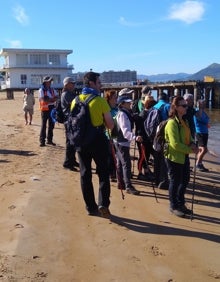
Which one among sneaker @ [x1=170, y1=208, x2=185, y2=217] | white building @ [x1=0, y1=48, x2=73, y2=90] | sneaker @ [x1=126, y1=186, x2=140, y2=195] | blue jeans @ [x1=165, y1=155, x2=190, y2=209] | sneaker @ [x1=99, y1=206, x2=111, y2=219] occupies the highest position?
white building @ [x1=0, y1=48, x2=73, y2=90]

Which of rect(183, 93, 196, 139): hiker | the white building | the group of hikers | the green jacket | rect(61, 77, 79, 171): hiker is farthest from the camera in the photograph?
the white building

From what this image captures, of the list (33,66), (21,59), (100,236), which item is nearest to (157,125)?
(100,236)

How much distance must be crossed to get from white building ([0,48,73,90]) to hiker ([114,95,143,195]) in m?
65.0

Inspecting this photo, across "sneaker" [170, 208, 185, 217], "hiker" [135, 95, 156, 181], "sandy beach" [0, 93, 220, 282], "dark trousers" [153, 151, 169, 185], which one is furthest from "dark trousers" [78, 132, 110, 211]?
"hiker" [135, 95, 156, 181]

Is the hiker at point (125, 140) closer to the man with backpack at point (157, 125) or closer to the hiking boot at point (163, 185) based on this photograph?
the man with backpack at point (157, 125)

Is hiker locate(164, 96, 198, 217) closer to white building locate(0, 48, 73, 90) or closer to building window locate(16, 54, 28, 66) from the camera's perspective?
white building locate(0, 48, 73, 90)

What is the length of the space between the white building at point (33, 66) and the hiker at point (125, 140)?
65.0 meters

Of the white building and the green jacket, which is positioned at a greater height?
the white building

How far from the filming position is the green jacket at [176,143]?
6316 mm

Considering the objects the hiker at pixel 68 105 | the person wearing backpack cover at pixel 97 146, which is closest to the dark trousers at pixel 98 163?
the person wearing backpack cover at pixel 97 146

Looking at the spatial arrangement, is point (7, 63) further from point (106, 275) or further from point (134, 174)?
point (106, 275)

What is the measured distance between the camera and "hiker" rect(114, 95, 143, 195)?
7316 mm

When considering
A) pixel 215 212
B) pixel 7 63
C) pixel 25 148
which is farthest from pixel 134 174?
pixel 7 63

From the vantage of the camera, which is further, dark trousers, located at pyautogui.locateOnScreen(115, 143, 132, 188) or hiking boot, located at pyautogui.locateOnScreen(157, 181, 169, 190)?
hiking boot, located at pyautogui.locateOnScreen(157, 181, 169, 190)
